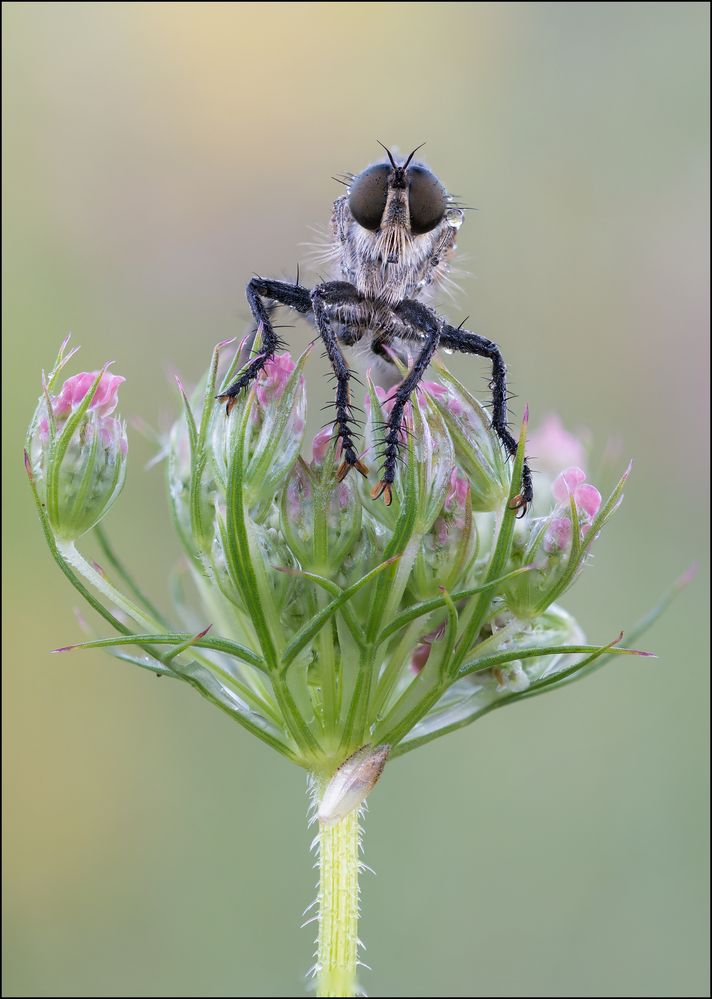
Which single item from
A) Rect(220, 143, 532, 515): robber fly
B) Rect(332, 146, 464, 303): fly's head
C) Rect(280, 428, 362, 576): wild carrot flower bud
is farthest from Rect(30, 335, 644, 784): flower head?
Rect(332, 146, 464, 303): fly's head

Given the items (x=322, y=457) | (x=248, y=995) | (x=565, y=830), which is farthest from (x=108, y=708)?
(x=322, y=457)

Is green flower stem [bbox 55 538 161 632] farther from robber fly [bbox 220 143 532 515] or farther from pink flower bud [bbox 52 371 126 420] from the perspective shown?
robber fly [bbox 220 143 532 515]

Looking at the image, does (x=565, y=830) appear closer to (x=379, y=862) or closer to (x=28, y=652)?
(x=379, y=862)

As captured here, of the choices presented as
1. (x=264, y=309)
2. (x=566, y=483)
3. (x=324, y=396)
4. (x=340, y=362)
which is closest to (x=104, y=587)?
(x=340, y=362)

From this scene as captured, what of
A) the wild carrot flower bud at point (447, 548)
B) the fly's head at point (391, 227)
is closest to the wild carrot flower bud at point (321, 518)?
the wild carrot flower bud at point (447, 548)

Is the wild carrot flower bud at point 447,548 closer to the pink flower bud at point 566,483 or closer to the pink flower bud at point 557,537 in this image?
the pink flower bud at point 557,537

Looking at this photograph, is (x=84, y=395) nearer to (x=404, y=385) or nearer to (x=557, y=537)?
(x=404, y=385)
